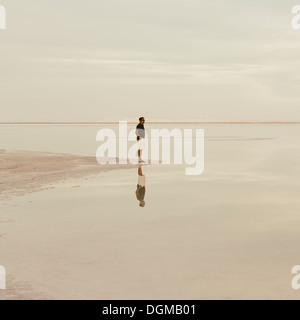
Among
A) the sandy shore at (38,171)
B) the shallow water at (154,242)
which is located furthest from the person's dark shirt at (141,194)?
the sandy shore at (38,171)

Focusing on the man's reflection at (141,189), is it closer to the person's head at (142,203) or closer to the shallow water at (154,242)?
the person's head at (142,203)

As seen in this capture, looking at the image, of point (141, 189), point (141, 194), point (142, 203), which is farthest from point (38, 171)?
point (142, 203)

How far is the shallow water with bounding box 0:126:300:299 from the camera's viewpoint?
666 cm

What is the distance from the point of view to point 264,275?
714 cm

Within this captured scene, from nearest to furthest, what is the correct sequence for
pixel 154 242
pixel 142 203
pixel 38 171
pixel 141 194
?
pixel 154 242 < pixel 142 203 < pixel 141 194 < pixel 38 171

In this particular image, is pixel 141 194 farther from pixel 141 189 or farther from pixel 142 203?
pixel 142 203

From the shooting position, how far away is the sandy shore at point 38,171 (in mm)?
16797

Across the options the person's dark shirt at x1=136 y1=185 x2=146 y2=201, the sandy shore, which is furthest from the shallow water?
the sandy shore

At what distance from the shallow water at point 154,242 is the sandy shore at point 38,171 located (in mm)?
1452

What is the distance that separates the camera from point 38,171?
2191 cm

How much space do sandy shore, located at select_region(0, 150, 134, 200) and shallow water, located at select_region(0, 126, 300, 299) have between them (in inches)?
57.1

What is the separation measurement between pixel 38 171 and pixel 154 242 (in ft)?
46.4

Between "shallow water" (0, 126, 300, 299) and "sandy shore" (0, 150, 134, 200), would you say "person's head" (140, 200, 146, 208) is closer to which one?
"shallow water" (0, 126, 300, 299)
